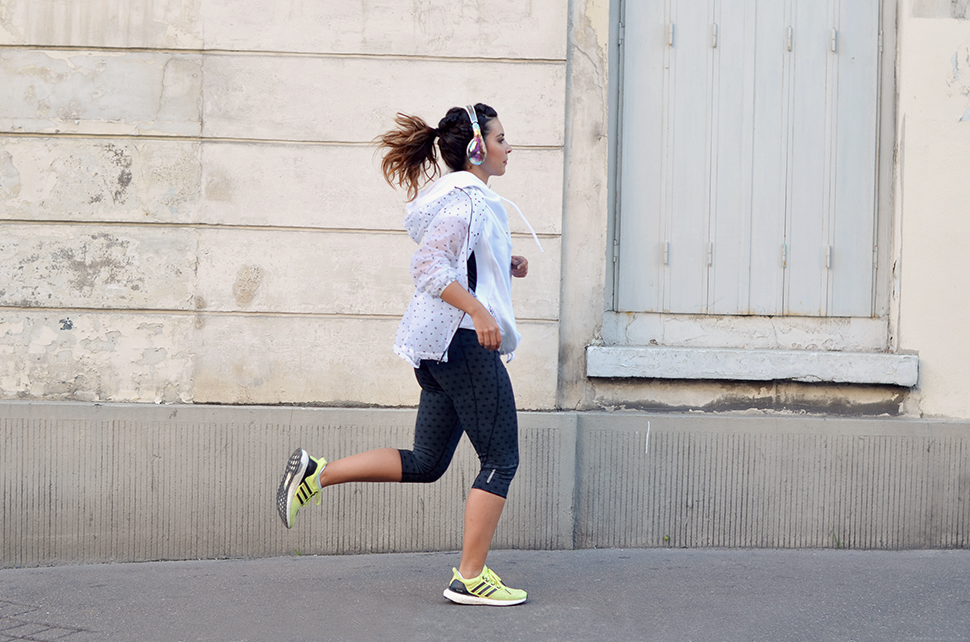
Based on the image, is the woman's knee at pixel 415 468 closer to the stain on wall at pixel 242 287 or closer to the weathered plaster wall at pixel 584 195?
the weathered plaster wall at pixel 584 195

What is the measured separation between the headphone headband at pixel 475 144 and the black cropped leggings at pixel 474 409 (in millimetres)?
653

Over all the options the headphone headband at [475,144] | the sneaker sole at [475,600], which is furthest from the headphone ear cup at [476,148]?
the sneaker sole at [475,600]

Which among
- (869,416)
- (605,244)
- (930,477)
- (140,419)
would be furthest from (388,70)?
(930,477)

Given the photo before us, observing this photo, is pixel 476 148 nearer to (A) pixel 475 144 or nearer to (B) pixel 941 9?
(A) pixel 475 144

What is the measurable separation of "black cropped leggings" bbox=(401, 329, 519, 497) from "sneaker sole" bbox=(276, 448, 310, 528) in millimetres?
379

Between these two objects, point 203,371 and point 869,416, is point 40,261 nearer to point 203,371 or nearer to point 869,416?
point 203,371

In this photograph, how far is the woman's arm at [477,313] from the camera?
3133 millimetres

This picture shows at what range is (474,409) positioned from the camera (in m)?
3.36

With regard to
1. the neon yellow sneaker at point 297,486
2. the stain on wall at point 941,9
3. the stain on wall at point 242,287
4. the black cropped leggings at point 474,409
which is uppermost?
the stain on wall at point 941,9

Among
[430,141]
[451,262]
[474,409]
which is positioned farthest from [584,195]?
[474,409]

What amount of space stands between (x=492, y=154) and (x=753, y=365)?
196 centimetres

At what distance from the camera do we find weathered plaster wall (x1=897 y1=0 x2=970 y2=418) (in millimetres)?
4668

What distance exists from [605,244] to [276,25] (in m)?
1.96

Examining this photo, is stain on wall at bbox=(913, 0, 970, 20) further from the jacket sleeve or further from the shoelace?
the shoelace
